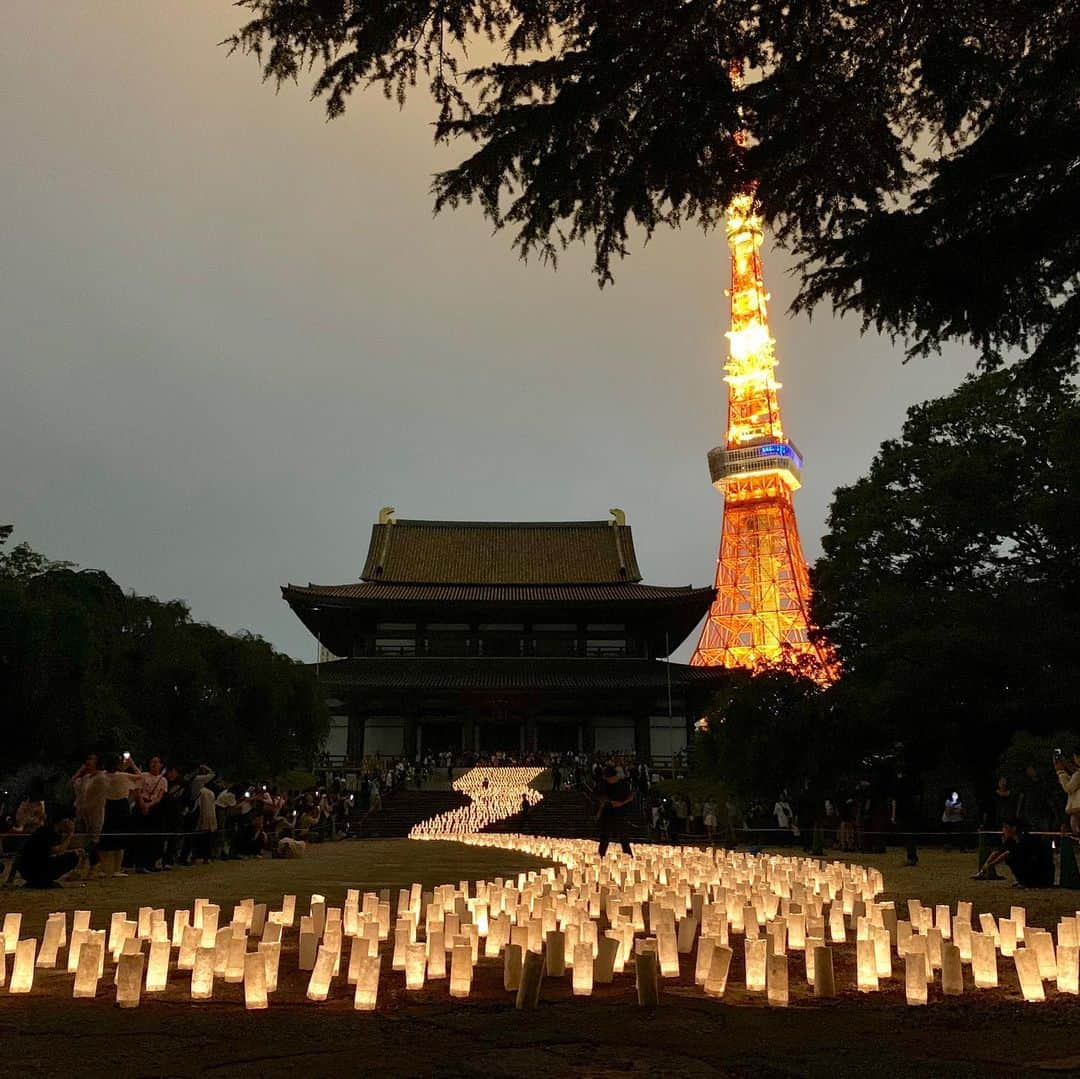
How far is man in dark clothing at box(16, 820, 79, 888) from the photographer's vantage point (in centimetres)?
874

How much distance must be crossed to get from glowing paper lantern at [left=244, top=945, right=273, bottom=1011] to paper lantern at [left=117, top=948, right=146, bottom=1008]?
0.41 metres

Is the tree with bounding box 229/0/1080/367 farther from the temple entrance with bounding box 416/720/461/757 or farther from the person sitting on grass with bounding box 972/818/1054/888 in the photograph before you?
the temple entrance with bounding box 416/720/461/757

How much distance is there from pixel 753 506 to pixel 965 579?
2922cm

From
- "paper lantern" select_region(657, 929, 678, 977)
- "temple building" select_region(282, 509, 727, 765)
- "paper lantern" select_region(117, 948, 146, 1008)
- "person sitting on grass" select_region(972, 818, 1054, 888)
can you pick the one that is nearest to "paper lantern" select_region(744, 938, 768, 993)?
"paper lantern" select_region(657, 929, 678, 977)

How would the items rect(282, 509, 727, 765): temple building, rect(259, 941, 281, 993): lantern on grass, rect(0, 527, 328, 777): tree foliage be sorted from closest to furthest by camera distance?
rect(259, 941, 281, 993): lantern on grass
rect(0, 527, 328, 777): tree foliage
rect(282, 509, 727, 765): temple building

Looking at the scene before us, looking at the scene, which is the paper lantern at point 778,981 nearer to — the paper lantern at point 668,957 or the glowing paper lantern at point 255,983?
the paper lantern at point 668,957

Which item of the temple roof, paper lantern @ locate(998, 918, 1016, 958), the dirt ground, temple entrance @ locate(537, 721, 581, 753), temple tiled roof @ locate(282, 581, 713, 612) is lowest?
the dirt ground

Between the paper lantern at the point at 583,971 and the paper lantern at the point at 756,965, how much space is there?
2.02 feet

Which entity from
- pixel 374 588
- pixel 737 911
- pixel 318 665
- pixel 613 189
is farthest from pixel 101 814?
pixel 374 588

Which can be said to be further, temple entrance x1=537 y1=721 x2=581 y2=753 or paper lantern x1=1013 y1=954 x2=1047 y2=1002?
temple entrance x1=537 y1=721 x2=581 y2=753

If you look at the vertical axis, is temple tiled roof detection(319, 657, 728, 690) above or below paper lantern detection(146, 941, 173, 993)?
above

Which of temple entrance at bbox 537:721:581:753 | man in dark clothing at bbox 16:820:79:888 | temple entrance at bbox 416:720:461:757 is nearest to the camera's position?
man in dark clothing at bbox 16:820:79:888

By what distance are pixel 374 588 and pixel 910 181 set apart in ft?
131

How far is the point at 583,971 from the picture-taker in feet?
12.3
